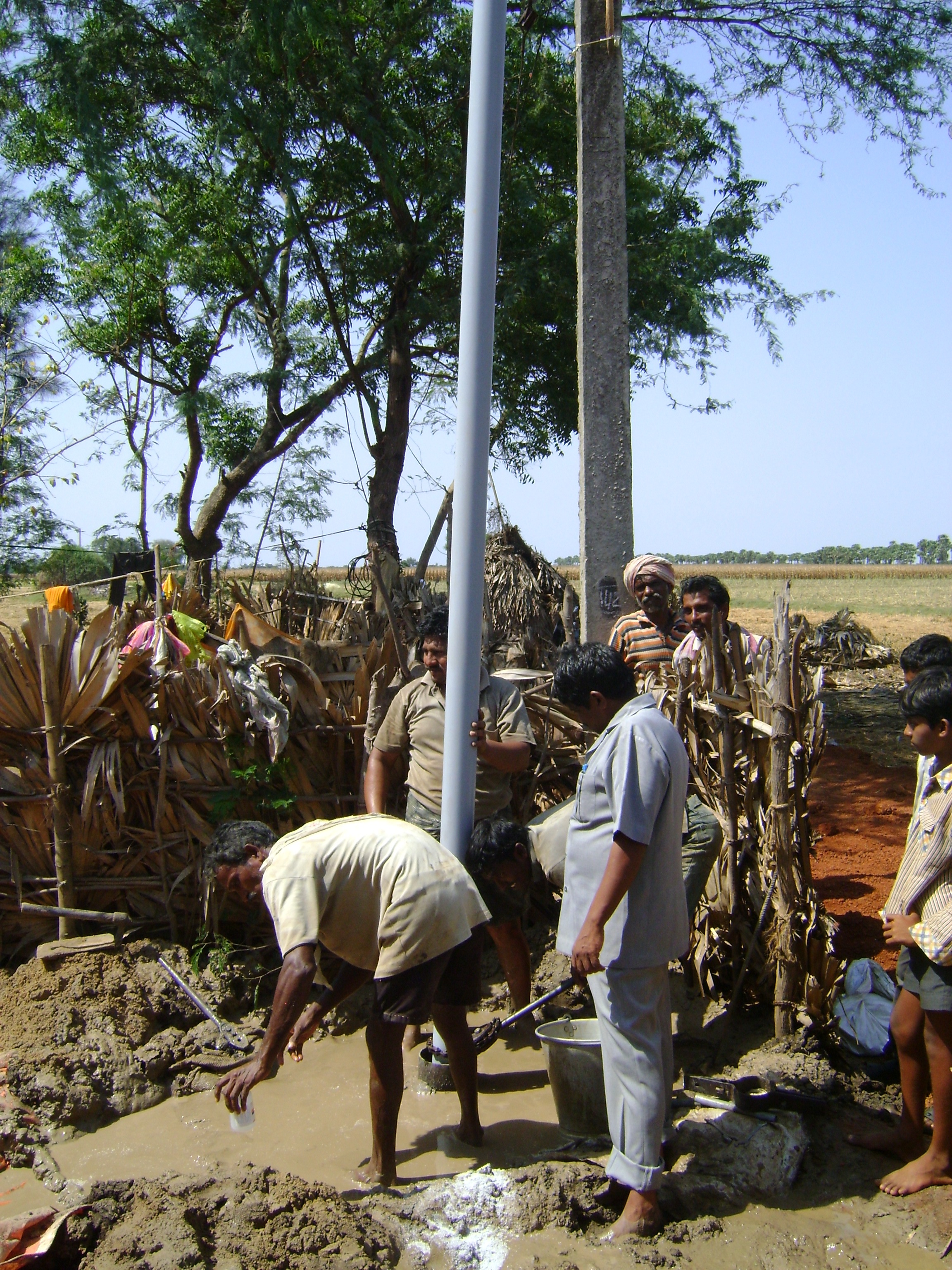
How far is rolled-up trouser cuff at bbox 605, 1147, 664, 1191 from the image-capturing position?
3111 mm

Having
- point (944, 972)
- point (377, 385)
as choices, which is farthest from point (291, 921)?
point (377, 385)

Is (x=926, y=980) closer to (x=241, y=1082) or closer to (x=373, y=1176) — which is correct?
(x=373, y=1176)

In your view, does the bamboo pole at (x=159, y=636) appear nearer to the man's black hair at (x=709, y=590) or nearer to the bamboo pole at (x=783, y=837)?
the man's black hair at (x=709, y=590)

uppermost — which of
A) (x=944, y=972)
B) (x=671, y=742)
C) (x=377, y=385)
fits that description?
(x=377, y=385)

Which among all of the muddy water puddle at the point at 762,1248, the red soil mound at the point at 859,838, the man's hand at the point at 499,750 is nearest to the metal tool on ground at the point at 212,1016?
the man's hand at the point at 499,750

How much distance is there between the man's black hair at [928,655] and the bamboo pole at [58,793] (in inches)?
163

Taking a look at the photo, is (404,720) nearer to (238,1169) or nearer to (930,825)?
(238,1169)

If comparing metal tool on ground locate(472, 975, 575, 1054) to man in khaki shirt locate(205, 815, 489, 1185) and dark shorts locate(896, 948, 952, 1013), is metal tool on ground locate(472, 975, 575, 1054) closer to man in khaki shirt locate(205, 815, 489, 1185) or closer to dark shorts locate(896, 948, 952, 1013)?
man in khaki shirt locate(205, 815, 489, 1185)

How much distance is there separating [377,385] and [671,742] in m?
11.3

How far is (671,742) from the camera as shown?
10.3 feet

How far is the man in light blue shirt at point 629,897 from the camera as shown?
305cm

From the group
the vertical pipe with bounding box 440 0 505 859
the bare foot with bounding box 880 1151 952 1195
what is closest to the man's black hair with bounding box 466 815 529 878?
the vertical pipe with bounding box 440 0 505 859

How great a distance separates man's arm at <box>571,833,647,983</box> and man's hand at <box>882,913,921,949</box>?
35.7 inches

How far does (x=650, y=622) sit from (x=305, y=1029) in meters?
2.78
